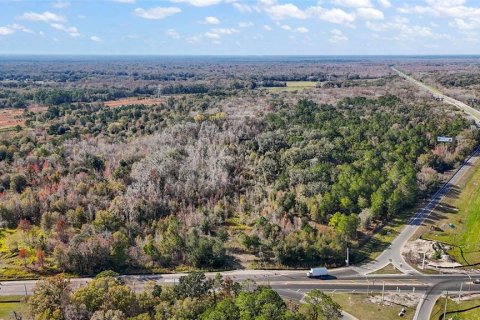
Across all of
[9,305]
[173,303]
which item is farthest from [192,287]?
[9,305]

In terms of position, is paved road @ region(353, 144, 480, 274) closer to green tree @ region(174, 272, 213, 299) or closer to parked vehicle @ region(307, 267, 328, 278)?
parked vehicle @ region(307, 267, 328, 278)

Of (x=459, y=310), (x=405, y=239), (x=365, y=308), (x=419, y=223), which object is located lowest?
(x=459, y=310)

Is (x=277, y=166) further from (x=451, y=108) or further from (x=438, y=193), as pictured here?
(x=451, y=108)

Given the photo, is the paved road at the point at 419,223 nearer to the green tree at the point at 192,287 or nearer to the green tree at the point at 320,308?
the green tree at the point at 320,308

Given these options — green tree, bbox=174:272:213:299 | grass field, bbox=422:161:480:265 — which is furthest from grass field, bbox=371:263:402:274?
green tree, bbox=174:272:213:299

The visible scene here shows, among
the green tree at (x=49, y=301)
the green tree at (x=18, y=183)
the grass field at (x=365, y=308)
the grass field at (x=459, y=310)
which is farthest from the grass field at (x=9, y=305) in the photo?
the grass field at (x=459, y=310)

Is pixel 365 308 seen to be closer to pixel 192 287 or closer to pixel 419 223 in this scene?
pixel 192 287
